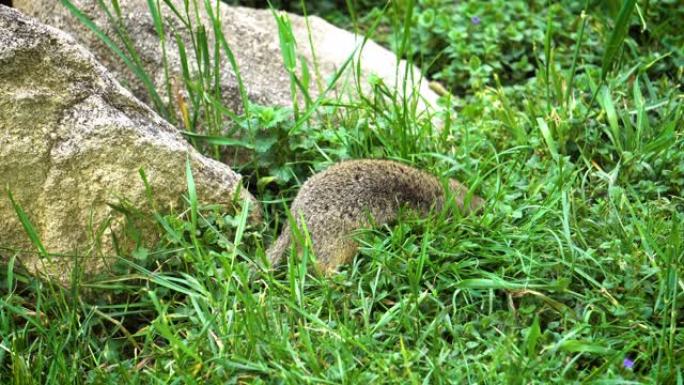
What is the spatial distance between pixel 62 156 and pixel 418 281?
1.54m

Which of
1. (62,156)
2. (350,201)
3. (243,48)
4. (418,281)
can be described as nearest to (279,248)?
(350,201)

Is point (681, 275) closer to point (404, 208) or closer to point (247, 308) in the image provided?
point (404, 208)

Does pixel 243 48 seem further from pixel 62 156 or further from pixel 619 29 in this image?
pixel 619 29

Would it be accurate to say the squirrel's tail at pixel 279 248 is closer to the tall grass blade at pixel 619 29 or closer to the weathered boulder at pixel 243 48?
the weathered boulder at pixel 243 48

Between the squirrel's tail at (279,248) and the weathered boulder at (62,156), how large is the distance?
51 centimetres

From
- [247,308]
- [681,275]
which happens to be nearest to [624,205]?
[681,275]

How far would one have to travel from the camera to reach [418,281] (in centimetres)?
350

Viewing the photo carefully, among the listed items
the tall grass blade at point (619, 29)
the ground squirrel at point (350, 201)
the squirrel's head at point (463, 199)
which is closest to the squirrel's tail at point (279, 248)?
the ground squirrel at point (350, 201)

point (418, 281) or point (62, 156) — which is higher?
point (62, 156)

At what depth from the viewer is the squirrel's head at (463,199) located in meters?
3.85

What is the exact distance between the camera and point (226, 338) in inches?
127

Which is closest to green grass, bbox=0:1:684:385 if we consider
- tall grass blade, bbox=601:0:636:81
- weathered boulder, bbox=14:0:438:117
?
tall grass blade, bbox=601:0:636:81

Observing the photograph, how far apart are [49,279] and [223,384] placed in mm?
925

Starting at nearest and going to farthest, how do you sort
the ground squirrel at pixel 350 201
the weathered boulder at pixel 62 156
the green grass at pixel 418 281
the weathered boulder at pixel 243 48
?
the green grass at pixel 418 281 < the weathered boulder at pixel 62 156 < the ground squirrel at pixel 350 201 < the weathered boulder at pixel 243 48
